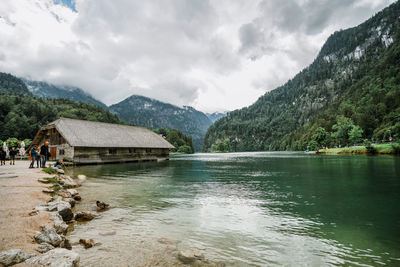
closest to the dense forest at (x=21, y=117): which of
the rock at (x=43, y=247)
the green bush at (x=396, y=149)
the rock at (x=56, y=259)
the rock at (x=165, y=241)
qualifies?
the rock at (x=43, y=247)

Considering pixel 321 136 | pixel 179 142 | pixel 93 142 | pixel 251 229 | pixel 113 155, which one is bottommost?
pixel 251 229

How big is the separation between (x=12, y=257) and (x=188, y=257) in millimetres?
3944

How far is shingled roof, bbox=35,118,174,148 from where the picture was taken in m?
41.3

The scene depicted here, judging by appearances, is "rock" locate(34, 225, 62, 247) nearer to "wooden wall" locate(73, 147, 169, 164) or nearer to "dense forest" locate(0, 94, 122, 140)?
"wooden wall" locate(73, 147, 169, 164)

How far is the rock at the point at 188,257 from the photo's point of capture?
226 inches

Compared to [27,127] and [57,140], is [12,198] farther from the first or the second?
[27,127]

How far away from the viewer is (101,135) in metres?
46.3

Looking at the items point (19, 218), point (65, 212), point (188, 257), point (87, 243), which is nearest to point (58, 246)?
point (87, 243)

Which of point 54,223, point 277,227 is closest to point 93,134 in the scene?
point 54,223

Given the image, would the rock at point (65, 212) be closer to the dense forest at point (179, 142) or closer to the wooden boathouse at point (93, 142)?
the wooden boathouse at point (93, 142)

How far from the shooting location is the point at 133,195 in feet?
46.3

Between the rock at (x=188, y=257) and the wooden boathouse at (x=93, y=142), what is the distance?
39621 mm

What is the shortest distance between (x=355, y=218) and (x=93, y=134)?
46.5 meters

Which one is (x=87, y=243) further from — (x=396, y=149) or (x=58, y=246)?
(x=396, y=149)
